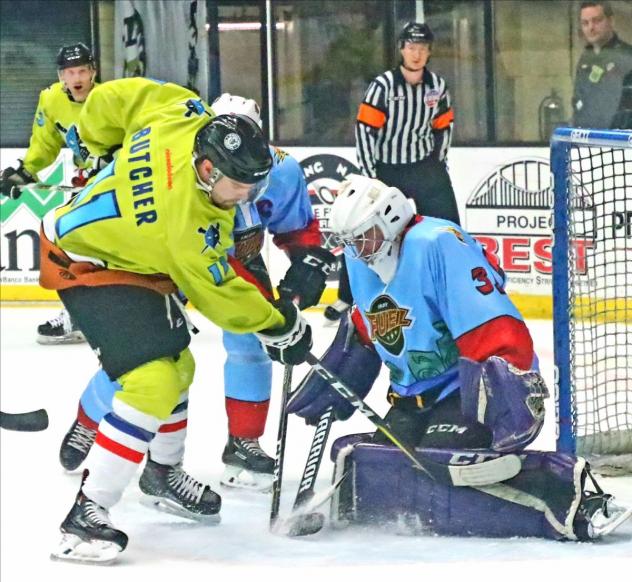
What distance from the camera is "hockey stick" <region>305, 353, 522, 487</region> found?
311 cm

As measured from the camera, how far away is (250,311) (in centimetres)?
305

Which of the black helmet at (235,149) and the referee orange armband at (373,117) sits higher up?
the referee orange armband at (373,117)

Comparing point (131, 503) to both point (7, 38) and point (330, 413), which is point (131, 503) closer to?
point (330, 413)

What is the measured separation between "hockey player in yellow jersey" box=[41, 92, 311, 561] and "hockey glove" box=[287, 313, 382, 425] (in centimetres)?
31

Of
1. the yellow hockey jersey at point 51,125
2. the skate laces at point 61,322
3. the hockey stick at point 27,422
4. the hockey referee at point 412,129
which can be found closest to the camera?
the hockey stick at point 27,422

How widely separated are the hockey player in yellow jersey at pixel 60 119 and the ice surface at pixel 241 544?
4.05 feet

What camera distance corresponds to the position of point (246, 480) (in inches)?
145

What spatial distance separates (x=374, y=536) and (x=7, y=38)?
442 cm

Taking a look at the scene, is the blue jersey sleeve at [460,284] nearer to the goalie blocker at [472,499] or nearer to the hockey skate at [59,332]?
the goalie blocker at [472,499]

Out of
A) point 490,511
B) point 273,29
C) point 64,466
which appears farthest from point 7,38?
point 490,511

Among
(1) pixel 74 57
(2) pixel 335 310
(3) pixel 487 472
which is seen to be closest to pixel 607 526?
(3) pixel 487 472

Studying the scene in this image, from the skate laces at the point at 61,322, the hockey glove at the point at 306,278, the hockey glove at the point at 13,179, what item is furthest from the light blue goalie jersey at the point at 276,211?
the skate laces at the point at 61,322

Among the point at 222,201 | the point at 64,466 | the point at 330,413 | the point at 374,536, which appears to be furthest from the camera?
the point at 64,466

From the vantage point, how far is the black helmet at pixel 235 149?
295 cm
